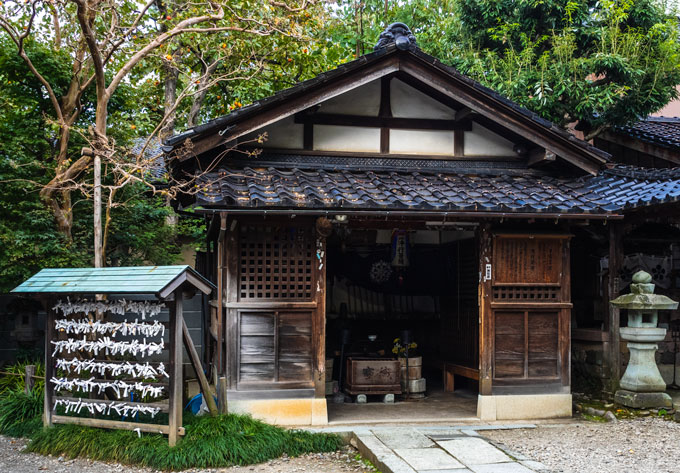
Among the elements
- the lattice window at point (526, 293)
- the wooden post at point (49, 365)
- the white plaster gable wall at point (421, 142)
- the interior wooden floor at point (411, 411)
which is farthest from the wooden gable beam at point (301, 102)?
the interior wooden floor at point (411, 411)

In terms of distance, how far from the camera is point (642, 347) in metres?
10.1

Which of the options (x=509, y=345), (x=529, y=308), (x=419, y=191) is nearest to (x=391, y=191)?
(x=419, y=191)

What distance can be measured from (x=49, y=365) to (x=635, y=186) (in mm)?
10209

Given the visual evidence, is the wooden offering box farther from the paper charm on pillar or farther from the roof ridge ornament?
the roof ridge ornament

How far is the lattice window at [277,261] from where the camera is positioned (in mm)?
8797

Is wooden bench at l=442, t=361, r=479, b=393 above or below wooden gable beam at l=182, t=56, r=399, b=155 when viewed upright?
below

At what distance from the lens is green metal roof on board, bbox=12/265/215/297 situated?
731 centimetres

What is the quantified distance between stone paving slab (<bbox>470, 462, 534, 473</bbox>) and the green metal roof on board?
4119 millimetres

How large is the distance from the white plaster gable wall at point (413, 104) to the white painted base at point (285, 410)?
5120 millimetres

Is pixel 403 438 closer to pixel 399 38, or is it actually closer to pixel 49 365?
pixel 49 365

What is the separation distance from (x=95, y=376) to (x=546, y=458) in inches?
246

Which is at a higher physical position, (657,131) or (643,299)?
(657,131)

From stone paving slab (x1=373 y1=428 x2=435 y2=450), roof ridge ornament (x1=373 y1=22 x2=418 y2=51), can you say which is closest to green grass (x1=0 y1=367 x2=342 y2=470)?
stone paving slab (x1=373 y1=428 x2=435 y2=450)

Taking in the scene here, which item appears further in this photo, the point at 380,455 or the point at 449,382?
the point at 449,382
